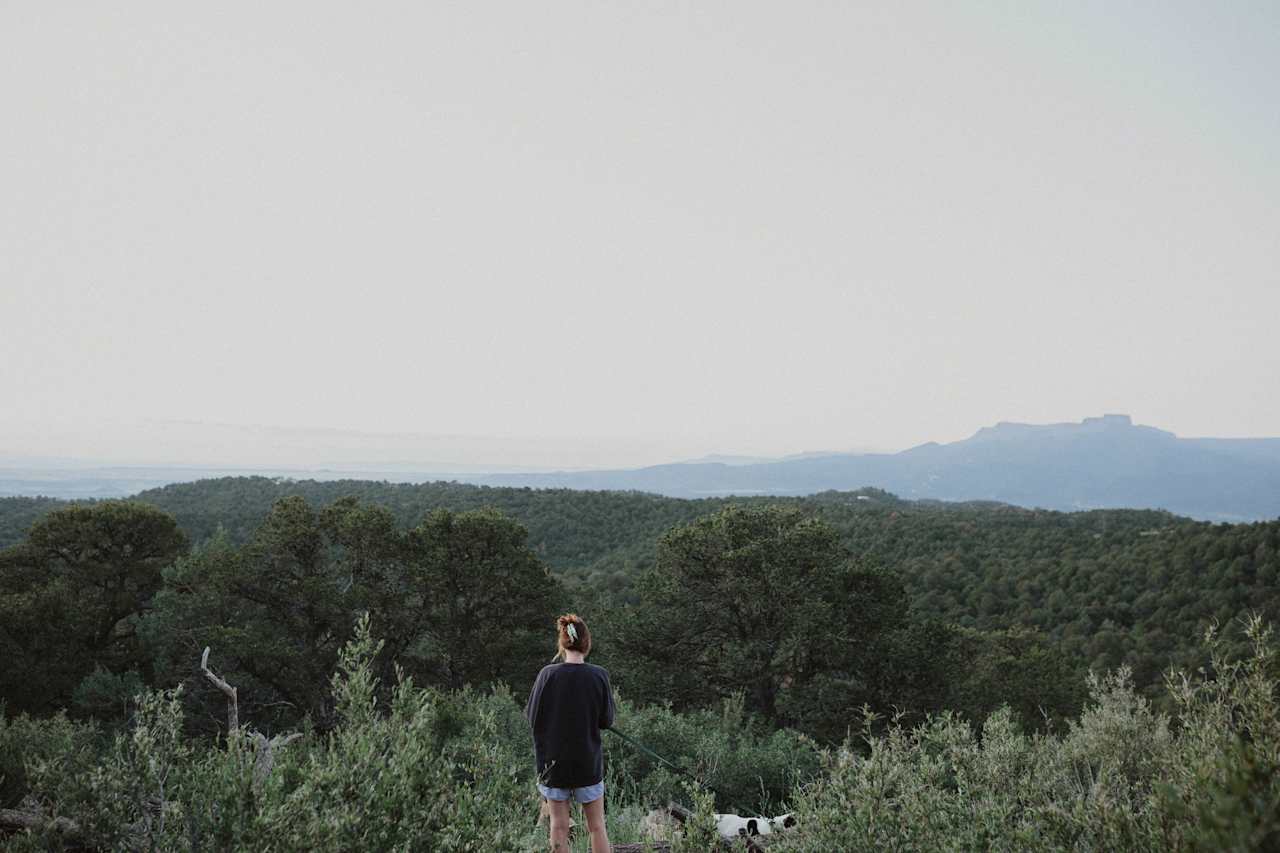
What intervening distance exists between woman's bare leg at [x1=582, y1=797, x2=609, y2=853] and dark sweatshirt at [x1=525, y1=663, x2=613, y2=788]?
0.62 feet

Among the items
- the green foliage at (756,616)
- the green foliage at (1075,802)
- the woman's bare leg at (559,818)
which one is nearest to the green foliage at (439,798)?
the green foliage at (1075,802)

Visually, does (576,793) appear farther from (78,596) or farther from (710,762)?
(78,596)

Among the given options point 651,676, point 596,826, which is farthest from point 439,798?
point 651,676

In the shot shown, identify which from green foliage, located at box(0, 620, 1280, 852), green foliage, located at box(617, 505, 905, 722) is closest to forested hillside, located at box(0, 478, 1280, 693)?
green foliage, located at box(617, 505, 905, 722)

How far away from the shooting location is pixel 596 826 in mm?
4781

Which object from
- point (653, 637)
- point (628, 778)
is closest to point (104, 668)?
point (653, 637)

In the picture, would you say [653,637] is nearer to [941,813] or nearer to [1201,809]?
[941,813]

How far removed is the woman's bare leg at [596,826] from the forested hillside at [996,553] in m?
17.6

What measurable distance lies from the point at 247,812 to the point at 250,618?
58.2ft

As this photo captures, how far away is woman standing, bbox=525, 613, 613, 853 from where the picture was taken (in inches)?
187

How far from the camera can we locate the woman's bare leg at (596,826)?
15.4 feet

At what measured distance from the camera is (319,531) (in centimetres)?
1947

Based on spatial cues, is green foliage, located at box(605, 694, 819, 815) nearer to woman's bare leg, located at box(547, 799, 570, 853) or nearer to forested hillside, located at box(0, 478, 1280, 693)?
woman's bare leg, located at box(547, 799, 570, 853)

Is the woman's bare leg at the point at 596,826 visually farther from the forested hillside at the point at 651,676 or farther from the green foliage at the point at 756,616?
the green foliage at the point at 756,616
